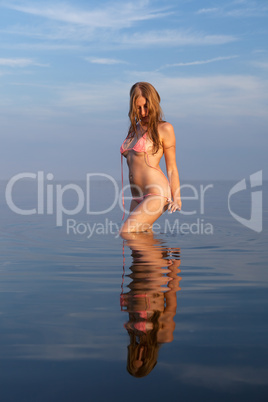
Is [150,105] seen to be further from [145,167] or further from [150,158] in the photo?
[145,167]

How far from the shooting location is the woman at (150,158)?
6309mm

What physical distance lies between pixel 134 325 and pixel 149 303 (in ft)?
1.55

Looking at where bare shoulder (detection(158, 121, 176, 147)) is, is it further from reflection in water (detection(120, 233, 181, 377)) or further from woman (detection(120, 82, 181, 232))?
reflection in water (detection(120, 233, 181, 377))

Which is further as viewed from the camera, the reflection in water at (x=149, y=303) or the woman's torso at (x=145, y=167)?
the woman's torso at (x=145, y=167)

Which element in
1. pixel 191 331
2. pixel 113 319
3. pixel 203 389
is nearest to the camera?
pixel 203 389

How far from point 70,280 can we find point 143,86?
310cm

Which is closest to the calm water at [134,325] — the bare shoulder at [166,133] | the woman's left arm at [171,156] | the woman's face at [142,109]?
the woman's left arm at [171,156]

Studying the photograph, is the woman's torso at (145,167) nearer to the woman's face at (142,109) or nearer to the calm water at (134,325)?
the woman's face at (142,109)

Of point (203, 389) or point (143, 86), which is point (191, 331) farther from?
point (143, 86)

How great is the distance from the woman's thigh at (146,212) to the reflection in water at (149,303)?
765mm

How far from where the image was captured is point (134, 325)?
2.70m

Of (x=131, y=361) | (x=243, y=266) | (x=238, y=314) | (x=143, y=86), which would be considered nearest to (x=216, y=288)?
(x=238, y=314)

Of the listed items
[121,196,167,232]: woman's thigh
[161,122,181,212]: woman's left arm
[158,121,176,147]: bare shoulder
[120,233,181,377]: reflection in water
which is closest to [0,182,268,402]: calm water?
[120,233,181,377]: reflection in water

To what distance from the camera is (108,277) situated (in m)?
4.23
